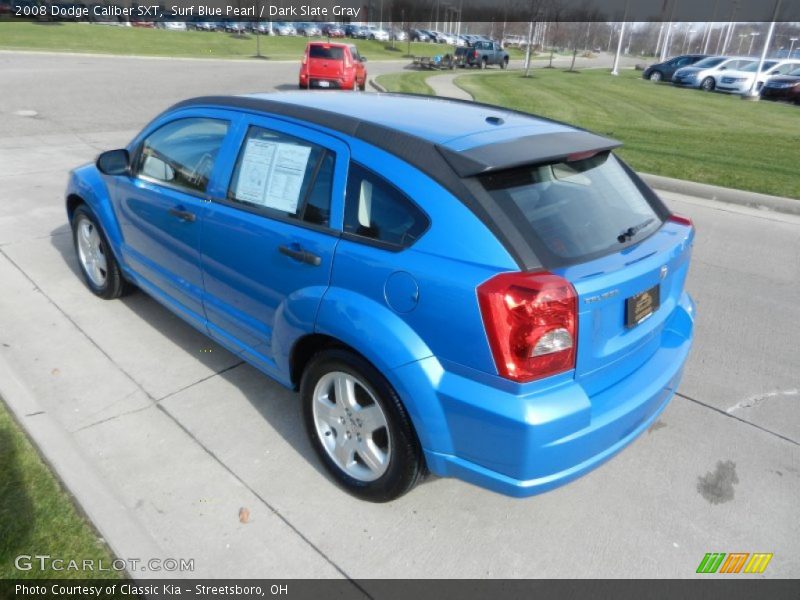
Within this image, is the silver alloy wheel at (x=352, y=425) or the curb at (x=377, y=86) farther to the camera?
the curb at (x=377, y=86)

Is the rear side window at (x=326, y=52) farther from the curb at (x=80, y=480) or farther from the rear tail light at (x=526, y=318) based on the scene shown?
the rear tail light at (x=526, y=318)

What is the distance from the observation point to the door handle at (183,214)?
3497mm

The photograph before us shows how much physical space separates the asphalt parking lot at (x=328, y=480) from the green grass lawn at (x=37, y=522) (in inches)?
5.9

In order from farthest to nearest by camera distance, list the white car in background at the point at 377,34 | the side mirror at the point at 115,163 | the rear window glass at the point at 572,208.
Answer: the white car in background at the point at 377,34, the side mirror at the point at 115,163, the rear window glass at the point at 572,208

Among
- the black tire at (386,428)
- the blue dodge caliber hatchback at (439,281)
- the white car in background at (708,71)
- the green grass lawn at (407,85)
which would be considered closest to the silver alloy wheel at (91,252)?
the blue dodge caliber hatchback at (439,281)

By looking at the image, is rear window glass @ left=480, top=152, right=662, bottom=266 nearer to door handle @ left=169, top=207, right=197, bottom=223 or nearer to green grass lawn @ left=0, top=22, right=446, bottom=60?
door handle @ left=169, top=207, right=197, bottom=223

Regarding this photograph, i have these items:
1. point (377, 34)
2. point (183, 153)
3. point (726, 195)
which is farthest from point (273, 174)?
point (377, 34)

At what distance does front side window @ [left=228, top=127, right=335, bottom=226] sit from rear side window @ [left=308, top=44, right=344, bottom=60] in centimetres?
1869

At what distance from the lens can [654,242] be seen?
280cm

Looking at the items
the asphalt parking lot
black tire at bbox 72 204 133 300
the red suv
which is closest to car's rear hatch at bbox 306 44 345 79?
the red suv

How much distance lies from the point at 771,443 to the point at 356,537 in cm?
234

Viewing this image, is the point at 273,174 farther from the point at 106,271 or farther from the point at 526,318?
the point at 106,271

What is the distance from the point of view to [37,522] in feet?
8.54

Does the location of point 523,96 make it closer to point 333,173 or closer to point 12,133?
point 12,133
